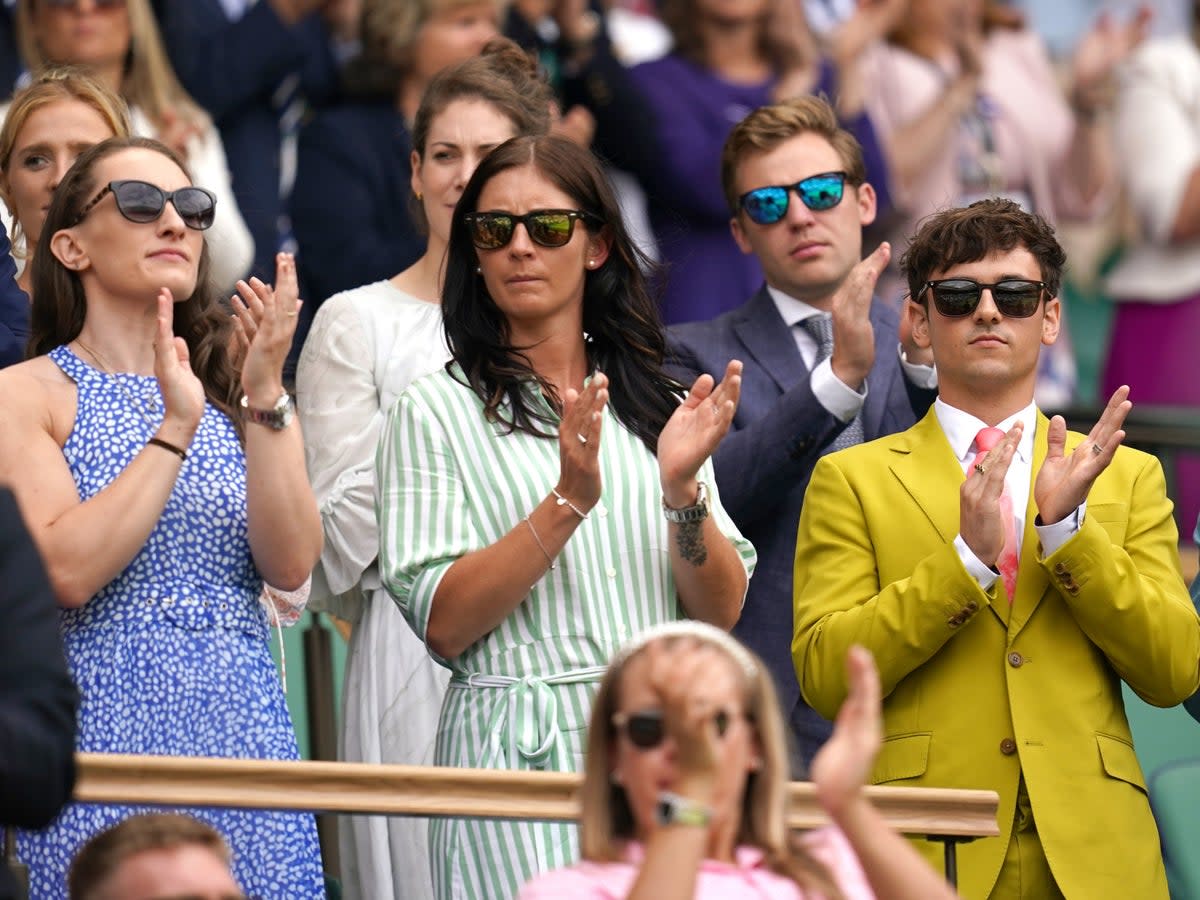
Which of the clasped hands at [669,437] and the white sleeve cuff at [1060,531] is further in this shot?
the white sleeve cuff at [1060,531]

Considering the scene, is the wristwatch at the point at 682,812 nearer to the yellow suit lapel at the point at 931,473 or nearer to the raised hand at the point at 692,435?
the raised hand at the point at 692,435

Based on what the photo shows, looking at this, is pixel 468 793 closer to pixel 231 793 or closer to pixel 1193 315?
pixel 231 793

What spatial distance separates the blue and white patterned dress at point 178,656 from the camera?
4566 mm

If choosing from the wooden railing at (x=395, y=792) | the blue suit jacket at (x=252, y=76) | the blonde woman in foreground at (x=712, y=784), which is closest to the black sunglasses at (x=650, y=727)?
the blonde woman in foreground at (x=712, y=784)

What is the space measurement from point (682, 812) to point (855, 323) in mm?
2055

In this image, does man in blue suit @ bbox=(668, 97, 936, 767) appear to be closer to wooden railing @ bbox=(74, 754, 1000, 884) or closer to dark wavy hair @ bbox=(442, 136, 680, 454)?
dark wavy hair @ bbox=(442, 136, 680, 454)

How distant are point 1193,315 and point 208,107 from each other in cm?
384

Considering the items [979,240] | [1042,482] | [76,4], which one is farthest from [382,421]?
[76,4]

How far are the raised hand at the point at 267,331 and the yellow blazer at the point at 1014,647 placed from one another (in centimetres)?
119

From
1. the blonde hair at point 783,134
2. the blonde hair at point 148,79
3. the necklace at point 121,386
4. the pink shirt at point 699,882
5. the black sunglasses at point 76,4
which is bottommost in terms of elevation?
the pink shirt at point 699,882

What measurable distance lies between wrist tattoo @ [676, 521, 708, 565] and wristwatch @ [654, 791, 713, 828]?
3.83 feet

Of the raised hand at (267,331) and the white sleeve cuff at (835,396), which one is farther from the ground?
the raised hand at (267,331)

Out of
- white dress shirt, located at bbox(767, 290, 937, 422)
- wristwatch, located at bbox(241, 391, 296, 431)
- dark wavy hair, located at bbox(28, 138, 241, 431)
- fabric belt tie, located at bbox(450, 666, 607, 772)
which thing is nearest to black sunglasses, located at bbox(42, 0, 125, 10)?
dark wavy hair, located at bbox(28, 138, 241, 431)

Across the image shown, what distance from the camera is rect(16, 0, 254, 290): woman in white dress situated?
6.96 m
